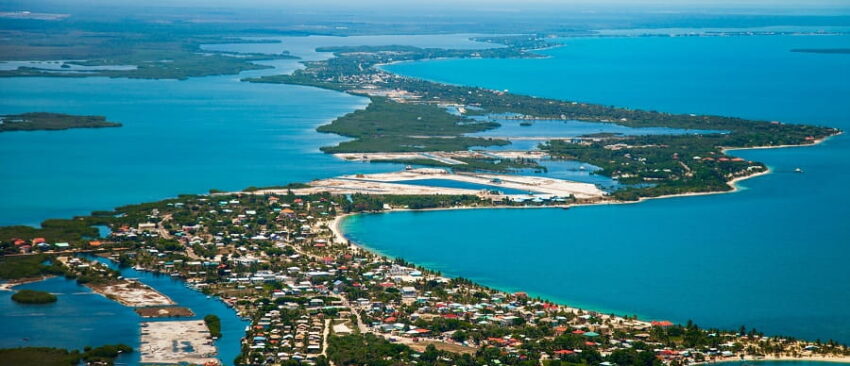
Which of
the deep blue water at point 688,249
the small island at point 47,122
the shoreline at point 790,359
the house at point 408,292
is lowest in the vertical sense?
the small island at point 47,122

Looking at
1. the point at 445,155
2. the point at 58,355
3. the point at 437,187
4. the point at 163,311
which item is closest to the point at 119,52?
the point at 445,155

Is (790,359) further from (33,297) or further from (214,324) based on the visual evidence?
(33,297)

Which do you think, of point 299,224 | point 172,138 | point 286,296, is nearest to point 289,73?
point 172,138

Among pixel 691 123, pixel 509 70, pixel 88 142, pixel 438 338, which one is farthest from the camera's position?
pixel 509 70

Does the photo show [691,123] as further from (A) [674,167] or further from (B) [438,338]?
(B) [438,338]

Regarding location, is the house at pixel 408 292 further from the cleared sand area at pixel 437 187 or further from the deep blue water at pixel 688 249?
the cleared sand area at pixel 437 187

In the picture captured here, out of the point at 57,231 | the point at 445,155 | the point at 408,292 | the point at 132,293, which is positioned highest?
the point at 408,292

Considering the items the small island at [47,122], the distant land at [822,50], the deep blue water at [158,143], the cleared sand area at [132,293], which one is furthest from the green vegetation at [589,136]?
the distant land at [822,50]
